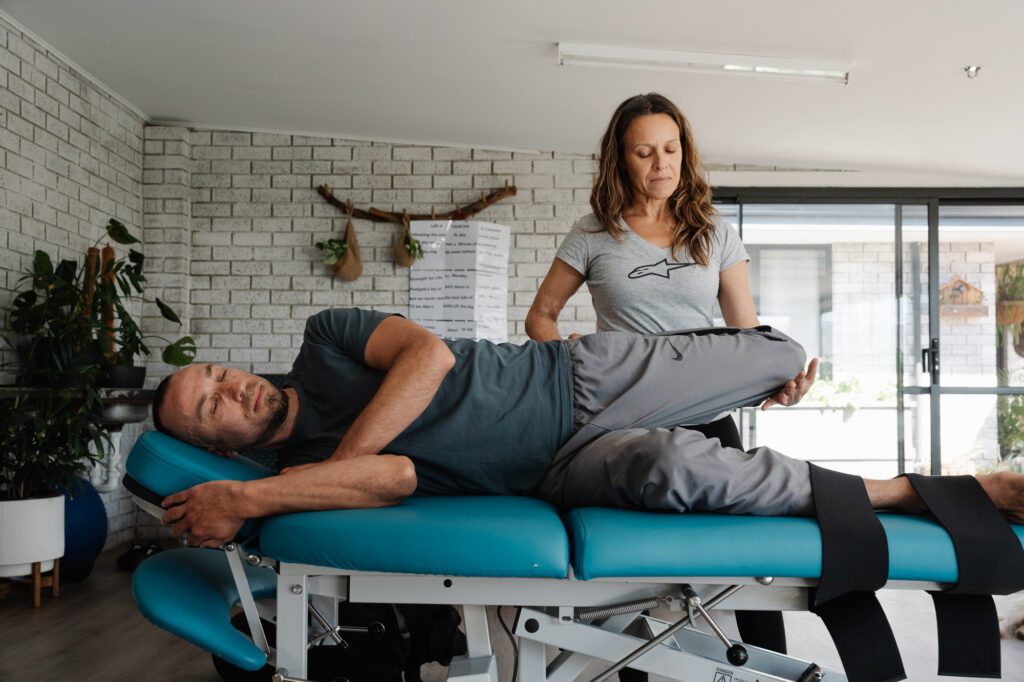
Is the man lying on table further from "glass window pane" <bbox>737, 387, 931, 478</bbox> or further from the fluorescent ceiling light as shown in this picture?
"glass window pane" <bbox>737, 387, 931, 478</bbox>

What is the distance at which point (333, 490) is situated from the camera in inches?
54.5

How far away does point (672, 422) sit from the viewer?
170 cm

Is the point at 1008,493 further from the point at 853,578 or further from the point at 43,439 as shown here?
the point at 43,439

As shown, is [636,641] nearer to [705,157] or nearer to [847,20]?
[847,20]

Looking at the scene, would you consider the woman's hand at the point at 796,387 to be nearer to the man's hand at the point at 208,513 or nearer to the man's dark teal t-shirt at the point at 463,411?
the man's dark teal t-shirt at the point at 463,411

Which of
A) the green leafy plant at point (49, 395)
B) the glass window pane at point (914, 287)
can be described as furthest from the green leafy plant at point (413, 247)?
the glass window pane at point (914, 287)

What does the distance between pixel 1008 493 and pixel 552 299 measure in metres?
1.14

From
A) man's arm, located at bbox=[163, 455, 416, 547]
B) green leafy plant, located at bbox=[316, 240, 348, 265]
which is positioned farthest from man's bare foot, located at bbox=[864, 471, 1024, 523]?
green leafy plant, located at bbox=[316, 240, 348, 265]

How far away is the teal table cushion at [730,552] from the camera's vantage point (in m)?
1.27

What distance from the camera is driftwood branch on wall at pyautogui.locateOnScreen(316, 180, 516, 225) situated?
4883mm

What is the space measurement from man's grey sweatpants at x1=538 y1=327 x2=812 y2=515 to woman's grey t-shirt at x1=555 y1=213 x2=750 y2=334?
0.24m

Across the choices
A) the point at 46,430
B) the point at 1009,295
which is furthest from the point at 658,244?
the point at 1009,295

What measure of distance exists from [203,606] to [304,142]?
3874mm

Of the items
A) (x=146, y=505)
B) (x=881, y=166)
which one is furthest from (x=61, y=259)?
(x=881, y=166)
